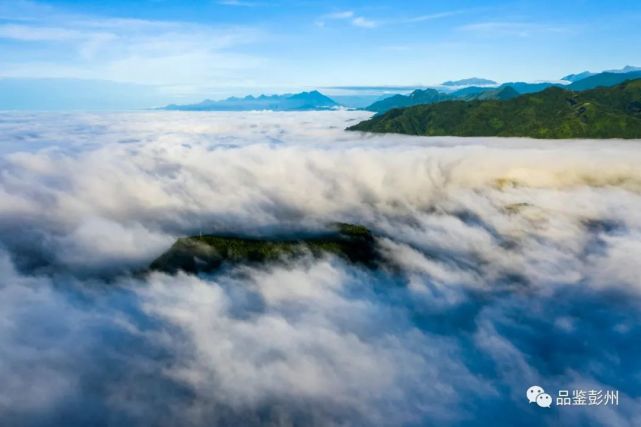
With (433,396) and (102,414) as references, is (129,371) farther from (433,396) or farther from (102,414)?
(433,396)

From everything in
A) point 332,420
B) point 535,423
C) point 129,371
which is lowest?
point 535,423

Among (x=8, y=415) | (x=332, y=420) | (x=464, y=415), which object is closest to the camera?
(x=8, y=415)

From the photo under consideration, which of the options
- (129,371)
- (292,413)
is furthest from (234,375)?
(129,371)

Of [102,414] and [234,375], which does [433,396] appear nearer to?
[234,375]

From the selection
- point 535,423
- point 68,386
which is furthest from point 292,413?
point 535,423

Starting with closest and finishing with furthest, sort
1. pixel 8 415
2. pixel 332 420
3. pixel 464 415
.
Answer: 1. pixel 8 415
2. pixel 332 420
3. pixel 464 415

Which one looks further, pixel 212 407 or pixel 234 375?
pixel 234 375

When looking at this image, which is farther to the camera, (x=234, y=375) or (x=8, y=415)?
(x=234, y=375)

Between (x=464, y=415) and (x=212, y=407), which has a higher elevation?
(x=212, y=407)

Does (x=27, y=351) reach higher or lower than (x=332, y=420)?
higher
